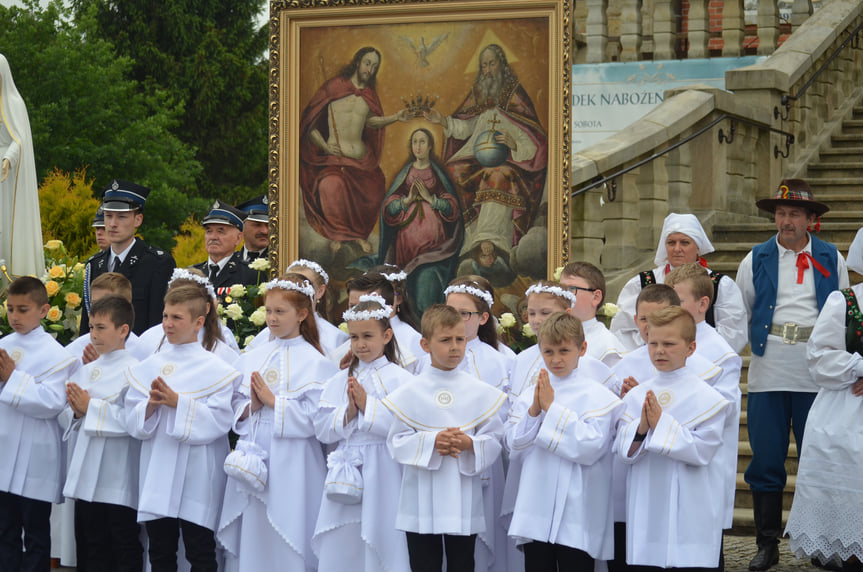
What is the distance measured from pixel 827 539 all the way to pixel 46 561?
4.47m

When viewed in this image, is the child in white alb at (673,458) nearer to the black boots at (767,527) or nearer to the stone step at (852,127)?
the black boots at (767,527)

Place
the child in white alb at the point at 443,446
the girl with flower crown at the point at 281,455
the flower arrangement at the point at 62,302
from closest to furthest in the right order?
the child in white alb at the point at 443,446
the girl with flower crown at the point at 281,455
the flower arrangement at the point at 62,302

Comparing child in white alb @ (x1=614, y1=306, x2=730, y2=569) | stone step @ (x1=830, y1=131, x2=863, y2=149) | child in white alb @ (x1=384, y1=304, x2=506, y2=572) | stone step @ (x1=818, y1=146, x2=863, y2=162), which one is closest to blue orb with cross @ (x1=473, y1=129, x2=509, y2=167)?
child in white alb @ (x1=384, y1=304, x2=506, y2=572)

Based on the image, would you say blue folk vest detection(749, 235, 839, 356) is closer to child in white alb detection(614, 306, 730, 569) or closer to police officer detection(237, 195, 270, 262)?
child in white alb detection(614, 306, 730, 569)

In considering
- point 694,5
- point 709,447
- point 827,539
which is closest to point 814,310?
point 827,539

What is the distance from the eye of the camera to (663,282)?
785 centimetres

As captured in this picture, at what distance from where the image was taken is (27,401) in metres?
7.29

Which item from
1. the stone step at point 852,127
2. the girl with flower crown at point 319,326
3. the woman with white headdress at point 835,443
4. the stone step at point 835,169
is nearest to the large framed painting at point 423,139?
the girl with flower crown at point 319,326

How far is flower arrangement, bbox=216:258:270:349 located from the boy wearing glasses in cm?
203

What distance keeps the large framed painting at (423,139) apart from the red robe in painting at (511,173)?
0.01 metres

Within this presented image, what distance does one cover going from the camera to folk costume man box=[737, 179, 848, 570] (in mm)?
8102

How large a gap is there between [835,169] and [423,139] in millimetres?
6545

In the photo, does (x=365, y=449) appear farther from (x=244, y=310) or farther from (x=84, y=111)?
(x=84, y=111)

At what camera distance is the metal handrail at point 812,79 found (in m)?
14.0
